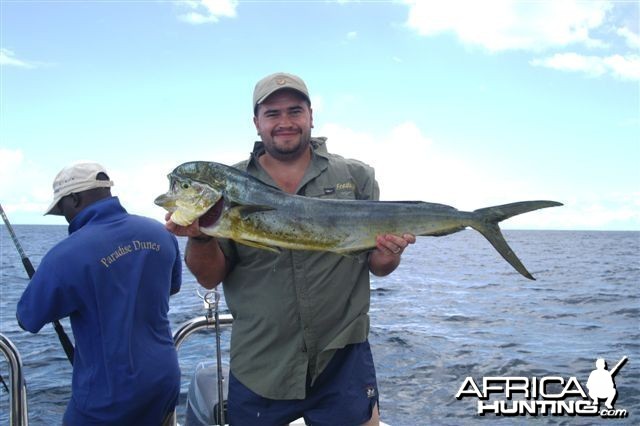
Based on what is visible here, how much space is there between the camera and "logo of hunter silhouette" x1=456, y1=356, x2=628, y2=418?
7.92 metres

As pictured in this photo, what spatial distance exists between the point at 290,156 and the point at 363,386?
1.46 metres

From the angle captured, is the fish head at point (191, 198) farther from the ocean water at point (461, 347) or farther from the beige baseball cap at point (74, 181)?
the ocean water at point (461, 347)

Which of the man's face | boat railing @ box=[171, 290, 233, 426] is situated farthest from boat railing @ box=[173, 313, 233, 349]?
the man's face

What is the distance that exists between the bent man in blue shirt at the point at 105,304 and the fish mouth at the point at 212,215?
736 millimetres

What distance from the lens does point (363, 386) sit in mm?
3305

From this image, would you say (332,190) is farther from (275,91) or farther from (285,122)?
(275,91)

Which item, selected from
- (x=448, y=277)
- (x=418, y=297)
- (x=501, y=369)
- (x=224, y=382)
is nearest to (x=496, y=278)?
(x=448, y=277)

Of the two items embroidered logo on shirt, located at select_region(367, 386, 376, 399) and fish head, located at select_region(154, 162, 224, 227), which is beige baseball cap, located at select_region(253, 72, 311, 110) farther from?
embroidered logo on shirt, located at select_region(367, 386, 376, 399)

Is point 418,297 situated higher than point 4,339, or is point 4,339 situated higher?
point 4,339

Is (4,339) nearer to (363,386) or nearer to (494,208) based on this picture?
(363,386)

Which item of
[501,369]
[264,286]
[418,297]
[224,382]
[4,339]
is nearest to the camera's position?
[264,286]

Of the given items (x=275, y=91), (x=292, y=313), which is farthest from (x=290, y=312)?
(x=275, y=91)

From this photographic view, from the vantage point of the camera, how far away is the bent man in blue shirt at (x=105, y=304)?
337 cm

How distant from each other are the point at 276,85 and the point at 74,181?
59.4 inches
